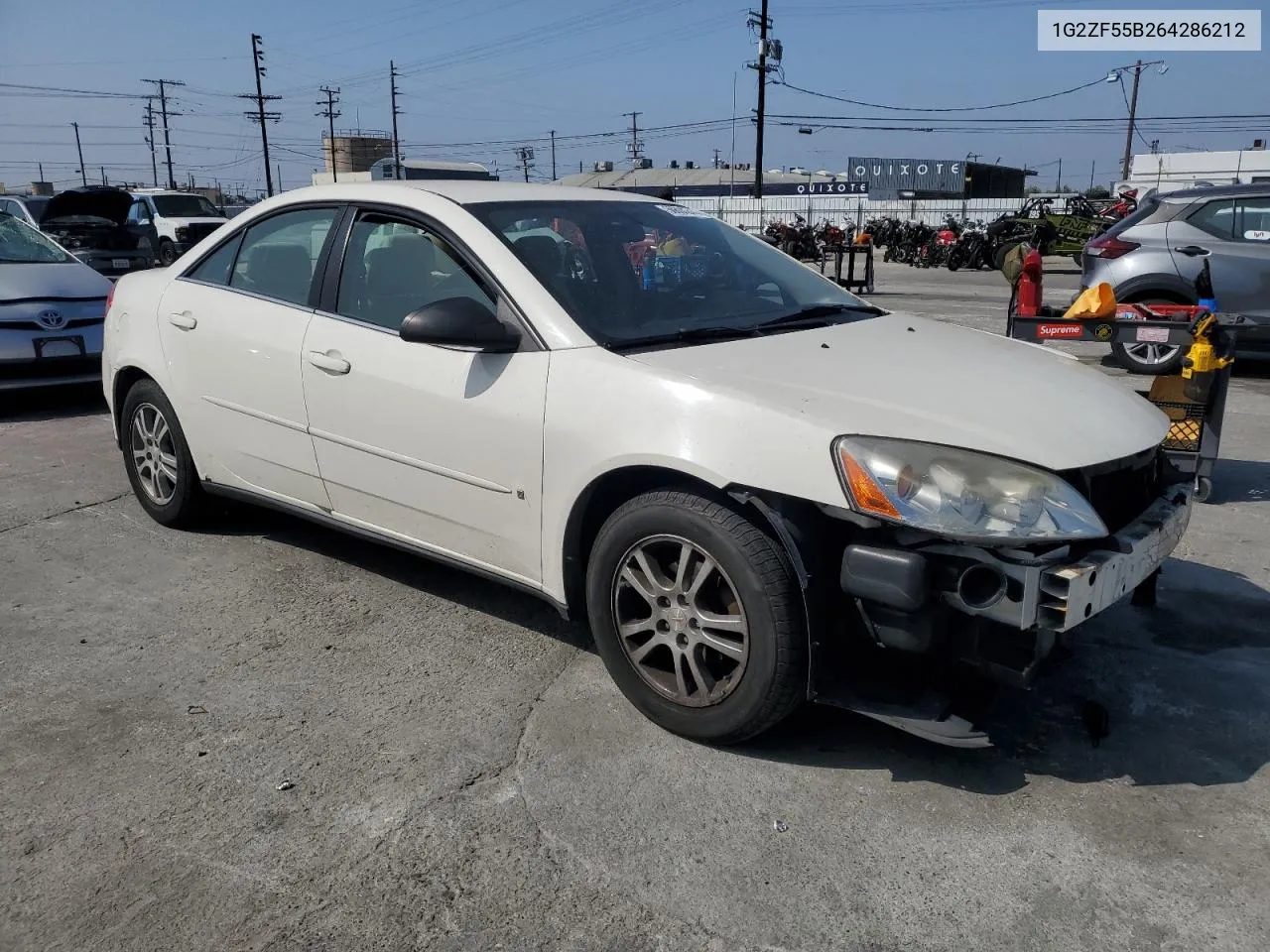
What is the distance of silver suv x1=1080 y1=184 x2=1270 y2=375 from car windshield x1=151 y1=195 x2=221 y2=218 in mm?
19600

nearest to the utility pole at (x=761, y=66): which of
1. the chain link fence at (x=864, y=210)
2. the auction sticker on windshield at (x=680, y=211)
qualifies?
the chain link fence at (x=864, y=210)

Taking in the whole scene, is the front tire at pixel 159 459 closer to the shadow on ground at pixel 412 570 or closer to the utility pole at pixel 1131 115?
the shadow on ground at pixel 412 570

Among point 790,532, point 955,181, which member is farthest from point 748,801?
point 955,181

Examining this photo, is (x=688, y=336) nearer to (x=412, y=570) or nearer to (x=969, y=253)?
(x=412, y=570)

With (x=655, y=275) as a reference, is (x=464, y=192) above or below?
above

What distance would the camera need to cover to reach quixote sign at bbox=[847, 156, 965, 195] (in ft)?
219

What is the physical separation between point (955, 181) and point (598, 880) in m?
70.3

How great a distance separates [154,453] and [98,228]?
13809 mm

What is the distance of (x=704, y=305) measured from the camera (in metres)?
3.62

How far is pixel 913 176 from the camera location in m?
68.5

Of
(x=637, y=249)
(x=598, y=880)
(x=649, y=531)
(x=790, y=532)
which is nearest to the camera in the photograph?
(x=598, y=880)

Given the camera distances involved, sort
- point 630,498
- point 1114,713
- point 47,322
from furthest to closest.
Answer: point 47,322, point 1114,713, point 630,498

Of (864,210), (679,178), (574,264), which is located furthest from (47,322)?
(679,178)

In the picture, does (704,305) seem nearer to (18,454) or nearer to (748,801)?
(748,801)
